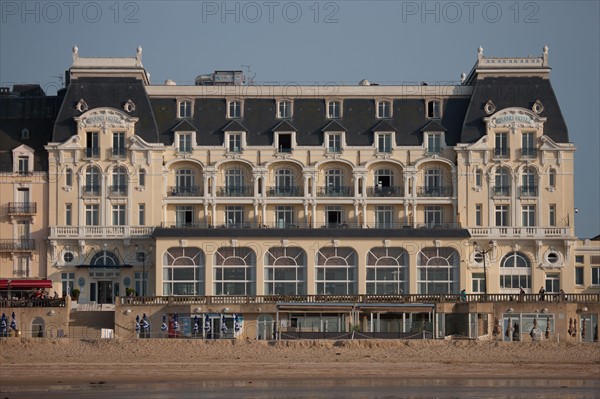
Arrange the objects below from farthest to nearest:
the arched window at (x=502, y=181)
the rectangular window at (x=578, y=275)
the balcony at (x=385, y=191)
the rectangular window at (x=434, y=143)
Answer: the rectangular window at (x=578, y=275) → the rectangular window at (x=434, y=143) → the balcony at (x=385, y=191) → the arched window at (x=502, y=181)

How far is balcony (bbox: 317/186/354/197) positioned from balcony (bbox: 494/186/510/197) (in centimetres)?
922

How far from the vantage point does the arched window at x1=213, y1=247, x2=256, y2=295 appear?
324ft

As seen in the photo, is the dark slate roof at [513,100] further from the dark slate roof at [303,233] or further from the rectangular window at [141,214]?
the rectangular window at [141,214]

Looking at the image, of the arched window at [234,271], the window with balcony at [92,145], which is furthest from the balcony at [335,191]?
the window with balcony at [92,145]

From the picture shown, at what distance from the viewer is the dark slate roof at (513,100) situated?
103 m

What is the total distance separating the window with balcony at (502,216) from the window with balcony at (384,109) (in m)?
9.56

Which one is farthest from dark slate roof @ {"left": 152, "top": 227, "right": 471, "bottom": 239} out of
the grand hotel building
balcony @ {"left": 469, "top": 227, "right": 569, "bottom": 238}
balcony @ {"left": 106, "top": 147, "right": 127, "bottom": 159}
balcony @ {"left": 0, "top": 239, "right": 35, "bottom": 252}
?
balcony @ {"left": 0, "top": 239, "right": 35, "bottom": 252}

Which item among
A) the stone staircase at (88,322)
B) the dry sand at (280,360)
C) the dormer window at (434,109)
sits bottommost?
the dry sand at (280,360)

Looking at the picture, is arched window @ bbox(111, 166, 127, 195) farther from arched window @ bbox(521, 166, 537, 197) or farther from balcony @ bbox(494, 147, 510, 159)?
arched window @ bbox(521, 166, 537, 197)

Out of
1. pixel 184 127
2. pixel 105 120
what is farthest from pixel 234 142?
pixel 105 120

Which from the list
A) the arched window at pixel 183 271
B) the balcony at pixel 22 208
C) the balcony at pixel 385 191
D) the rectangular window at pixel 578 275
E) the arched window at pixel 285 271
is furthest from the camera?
the rectangular window at pixel 578 275

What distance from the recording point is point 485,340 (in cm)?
8569

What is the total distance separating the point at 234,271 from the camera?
325 ft

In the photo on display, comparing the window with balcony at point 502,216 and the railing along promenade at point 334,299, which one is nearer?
the railing along promenade at point 334,299
